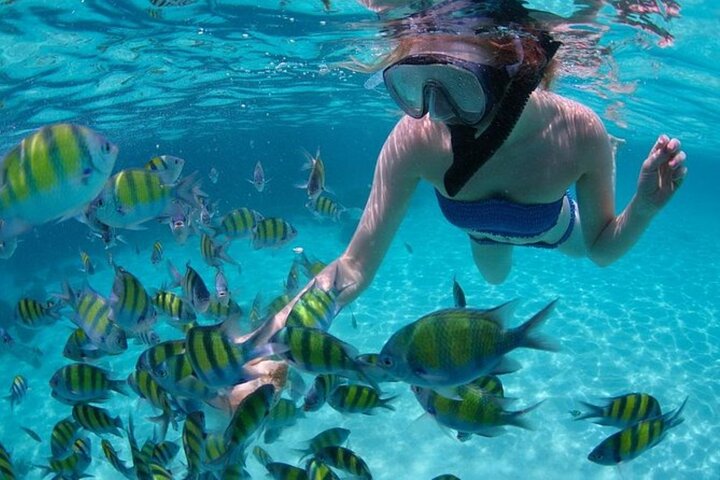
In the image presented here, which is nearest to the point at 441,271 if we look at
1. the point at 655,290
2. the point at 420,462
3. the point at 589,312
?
the point at 589,312

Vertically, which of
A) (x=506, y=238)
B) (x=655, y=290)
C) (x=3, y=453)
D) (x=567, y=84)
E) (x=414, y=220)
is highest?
(x=506, y=238)

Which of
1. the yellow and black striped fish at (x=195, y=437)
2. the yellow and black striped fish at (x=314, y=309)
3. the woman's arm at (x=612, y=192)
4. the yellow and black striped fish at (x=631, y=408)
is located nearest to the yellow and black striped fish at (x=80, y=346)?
the yellow and black striped fish at (x=195, y=437)

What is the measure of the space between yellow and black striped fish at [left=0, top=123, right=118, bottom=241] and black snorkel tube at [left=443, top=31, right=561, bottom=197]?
1.81m

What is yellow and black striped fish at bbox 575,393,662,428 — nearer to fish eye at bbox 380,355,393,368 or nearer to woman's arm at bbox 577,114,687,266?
woman's arm at bbox 577,114,687,266

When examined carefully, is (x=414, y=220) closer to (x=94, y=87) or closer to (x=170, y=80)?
(x=170, y=80)

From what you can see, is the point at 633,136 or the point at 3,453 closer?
the point at 3,453

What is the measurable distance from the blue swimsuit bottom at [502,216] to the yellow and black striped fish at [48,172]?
2.68 meters

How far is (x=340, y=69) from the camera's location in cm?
2103

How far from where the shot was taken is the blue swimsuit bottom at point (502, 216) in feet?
A: 13.4

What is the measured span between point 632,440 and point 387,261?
692 inches

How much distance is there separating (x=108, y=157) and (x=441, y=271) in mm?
18773

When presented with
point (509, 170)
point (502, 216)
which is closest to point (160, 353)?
point (502, 216)

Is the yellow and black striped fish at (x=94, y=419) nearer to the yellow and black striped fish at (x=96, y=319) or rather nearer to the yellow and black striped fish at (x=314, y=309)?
the yellow and black striped fish at (x=96, y=319)

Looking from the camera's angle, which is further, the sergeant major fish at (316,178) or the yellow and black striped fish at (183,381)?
the sergeant major fish at (316,178)
